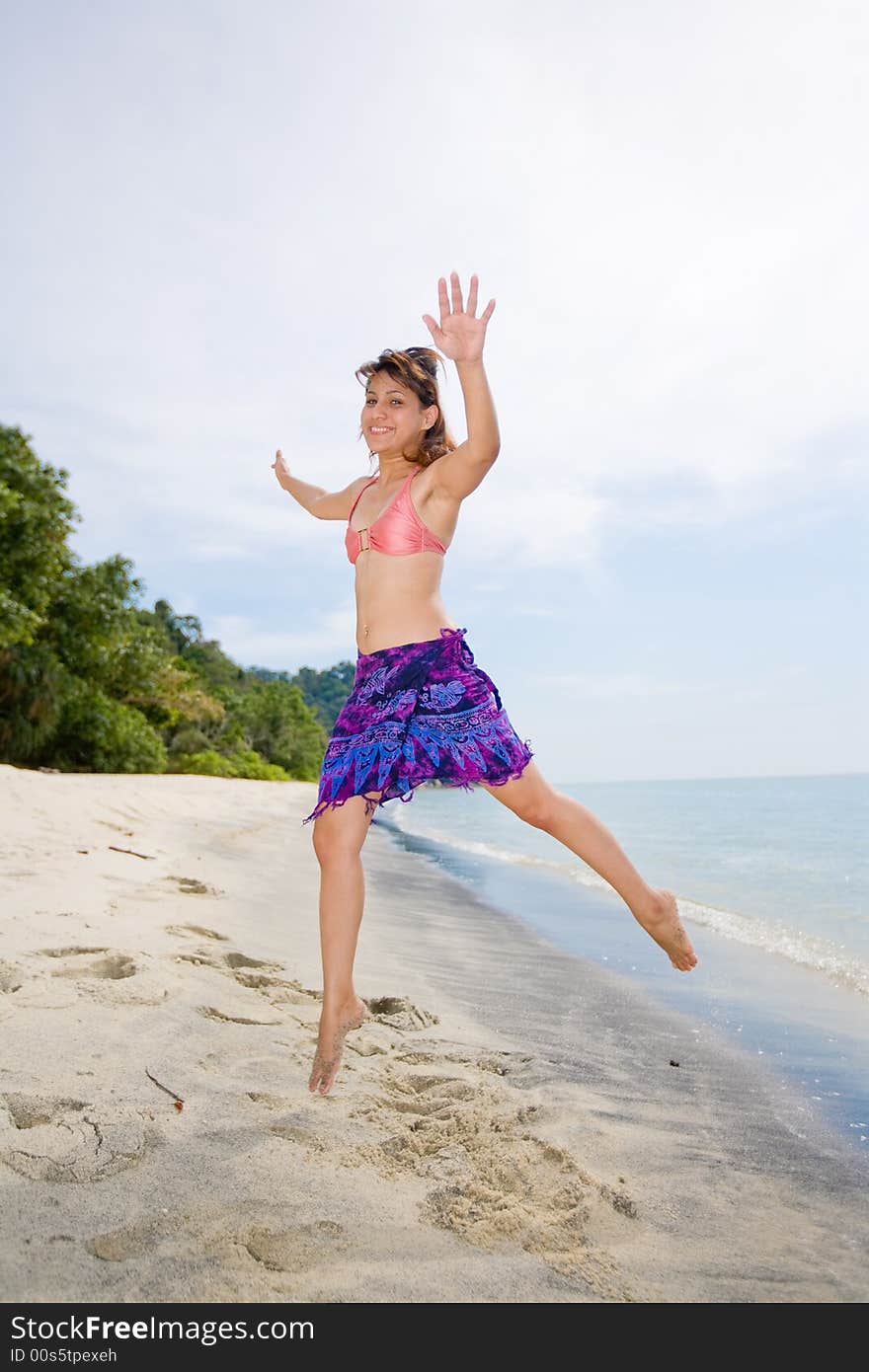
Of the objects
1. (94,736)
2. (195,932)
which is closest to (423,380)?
(195,932)

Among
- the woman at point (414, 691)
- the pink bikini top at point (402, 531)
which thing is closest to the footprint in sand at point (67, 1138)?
the woman at point (414, 691)

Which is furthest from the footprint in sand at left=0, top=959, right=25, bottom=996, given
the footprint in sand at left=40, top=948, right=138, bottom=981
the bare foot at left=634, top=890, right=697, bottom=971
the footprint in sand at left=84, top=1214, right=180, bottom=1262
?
the bare foot at left=634, top=890, right=697, bottom=971

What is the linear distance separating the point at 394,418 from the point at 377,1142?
6.97 ft

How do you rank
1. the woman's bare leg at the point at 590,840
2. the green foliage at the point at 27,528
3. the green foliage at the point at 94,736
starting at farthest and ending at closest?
the green foliage at the point at 94,736 < the green foliage at the point at 27,528 < the woman's bare leg at the point at 590,840

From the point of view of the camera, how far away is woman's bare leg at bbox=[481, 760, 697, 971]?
275 centimetres

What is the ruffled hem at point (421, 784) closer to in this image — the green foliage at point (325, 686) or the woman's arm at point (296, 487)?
the woman's arm at point (296, 487)

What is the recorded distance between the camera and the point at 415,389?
9.97 feet

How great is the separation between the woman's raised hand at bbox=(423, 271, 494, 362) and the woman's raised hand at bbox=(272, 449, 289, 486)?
1.19 meters

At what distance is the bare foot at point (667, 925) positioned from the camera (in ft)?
9.79

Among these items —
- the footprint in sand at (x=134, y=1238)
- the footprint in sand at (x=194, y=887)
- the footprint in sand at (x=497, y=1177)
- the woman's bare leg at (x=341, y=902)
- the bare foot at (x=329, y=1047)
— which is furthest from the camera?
the footprint in sand at (x=194, y=887)
